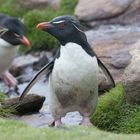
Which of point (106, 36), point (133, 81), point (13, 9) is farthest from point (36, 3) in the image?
point (133, 81)

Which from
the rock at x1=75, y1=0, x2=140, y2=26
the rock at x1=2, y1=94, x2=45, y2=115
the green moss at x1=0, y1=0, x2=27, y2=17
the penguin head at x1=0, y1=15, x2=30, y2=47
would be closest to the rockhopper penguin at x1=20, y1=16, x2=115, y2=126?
the rock at x1=2, y1=94, x2=45, y2=115

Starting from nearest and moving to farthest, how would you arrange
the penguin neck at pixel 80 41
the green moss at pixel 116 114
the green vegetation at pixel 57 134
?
the green vegetation at pixel 57 134 < the penguin neck at pixel 80 41 < the green moss at pixel 116 114

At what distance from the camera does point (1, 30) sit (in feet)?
30.9

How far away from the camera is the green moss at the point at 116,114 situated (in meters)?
7.64

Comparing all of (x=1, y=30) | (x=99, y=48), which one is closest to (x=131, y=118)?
(x=1, y=30)

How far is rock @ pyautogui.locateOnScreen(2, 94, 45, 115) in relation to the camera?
28.7ft

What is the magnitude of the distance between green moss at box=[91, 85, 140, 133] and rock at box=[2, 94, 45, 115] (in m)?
0.98

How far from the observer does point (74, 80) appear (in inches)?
287

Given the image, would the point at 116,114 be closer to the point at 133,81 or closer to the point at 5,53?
the point at 133,81

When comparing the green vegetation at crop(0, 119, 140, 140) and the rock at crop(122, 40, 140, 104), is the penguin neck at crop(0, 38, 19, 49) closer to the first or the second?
the rock at crop(122, 40, 140, 104)

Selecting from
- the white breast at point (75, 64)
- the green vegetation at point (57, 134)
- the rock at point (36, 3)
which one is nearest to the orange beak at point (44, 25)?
the white breast at point (75, 64)

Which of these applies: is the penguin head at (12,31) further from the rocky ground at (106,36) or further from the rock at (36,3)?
the rock at (36,3)

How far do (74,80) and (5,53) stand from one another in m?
2.53

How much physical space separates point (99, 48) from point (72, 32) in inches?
154
